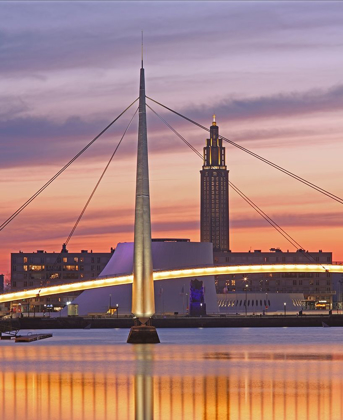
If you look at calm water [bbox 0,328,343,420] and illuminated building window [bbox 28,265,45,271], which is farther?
illuminated building window [bbox 28,265,45,271]

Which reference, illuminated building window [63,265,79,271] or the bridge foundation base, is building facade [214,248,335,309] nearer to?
illuminated building window [63,265,79,271]

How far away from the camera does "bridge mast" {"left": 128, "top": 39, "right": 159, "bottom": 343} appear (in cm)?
4919

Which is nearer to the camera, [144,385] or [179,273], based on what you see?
[144,385]

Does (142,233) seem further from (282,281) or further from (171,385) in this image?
(282,281)

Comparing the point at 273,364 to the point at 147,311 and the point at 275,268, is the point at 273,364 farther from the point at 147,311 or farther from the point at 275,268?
the point at 275,268

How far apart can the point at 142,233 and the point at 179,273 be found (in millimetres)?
25766

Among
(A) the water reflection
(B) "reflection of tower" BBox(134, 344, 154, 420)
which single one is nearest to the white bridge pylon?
(A) the water reflection

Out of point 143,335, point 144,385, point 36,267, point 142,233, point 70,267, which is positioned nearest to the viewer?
point 144,385

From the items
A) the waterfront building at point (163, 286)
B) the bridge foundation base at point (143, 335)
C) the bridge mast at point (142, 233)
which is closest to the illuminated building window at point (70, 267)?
the waterfront building at point (163, 286)

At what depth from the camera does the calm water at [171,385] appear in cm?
2527

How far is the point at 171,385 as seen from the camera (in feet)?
105

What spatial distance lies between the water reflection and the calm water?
0.02 metres

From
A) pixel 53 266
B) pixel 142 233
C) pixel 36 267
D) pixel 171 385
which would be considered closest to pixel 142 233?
pixel 142 233

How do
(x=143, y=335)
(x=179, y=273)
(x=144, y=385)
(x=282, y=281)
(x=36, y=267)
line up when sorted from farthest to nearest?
1. (x=36, y=267)
2. (x=282, y=281)
3. (x=179, y=273)
4. (x=143, y=335)
5. (x=144, y=385)
